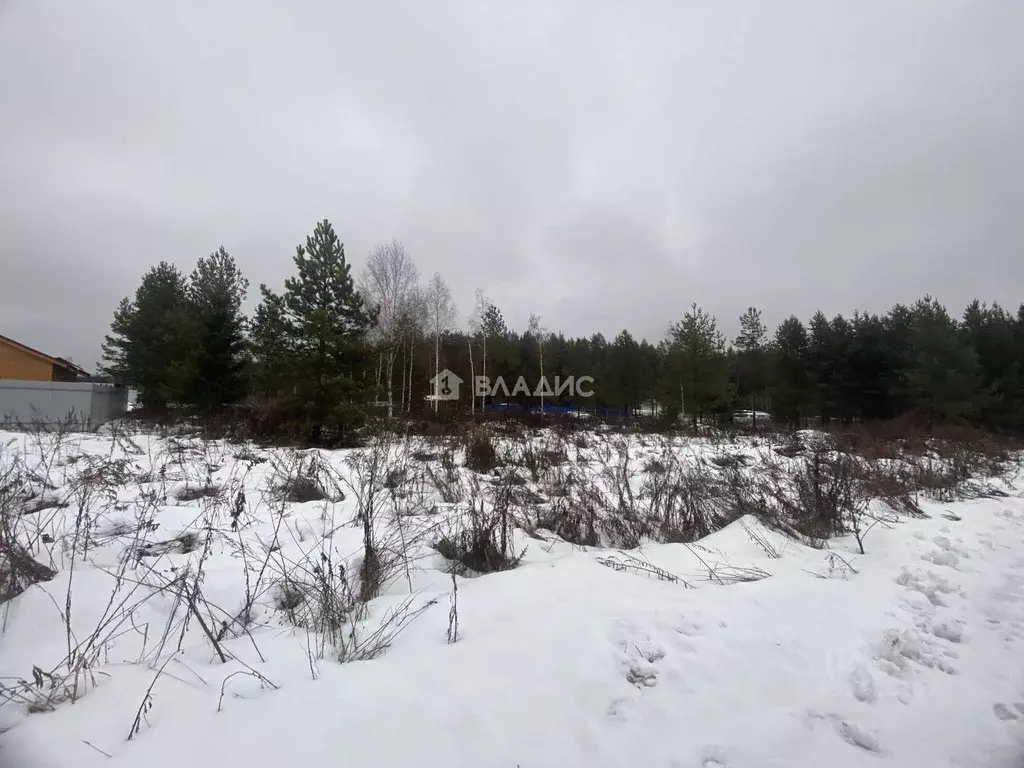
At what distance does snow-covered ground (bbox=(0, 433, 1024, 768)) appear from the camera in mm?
1652

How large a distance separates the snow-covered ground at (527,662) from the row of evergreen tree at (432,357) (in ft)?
30.5

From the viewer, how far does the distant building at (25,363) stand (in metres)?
19.7

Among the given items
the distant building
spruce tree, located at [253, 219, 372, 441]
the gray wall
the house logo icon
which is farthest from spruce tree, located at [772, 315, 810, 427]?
the distant building

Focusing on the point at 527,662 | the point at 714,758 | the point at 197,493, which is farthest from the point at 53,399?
the point at 714,758

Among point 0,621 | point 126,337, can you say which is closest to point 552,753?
point 0,621

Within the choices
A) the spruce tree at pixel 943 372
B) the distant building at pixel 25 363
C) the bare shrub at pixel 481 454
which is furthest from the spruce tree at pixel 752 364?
the distant building at pixel 25 363

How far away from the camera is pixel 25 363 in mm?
20625

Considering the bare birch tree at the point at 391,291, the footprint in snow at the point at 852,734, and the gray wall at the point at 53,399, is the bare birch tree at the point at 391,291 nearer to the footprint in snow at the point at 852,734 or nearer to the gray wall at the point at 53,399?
the gray wall at the point at 53,399

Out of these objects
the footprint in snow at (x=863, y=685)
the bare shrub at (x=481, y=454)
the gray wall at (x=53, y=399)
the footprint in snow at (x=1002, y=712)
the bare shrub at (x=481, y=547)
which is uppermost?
the gray wall at (x=53, y=399)

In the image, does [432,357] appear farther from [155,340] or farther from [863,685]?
[863,685]

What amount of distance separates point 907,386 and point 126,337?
136 feet

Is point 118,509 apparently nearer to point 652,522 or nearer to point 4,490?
point 4,490

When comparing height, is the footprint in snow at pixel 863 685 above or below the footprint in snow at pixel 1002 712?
above

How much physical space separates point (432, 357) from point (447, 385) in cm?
212
